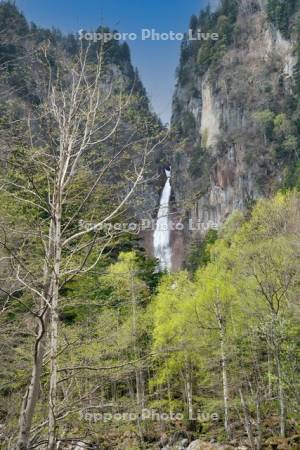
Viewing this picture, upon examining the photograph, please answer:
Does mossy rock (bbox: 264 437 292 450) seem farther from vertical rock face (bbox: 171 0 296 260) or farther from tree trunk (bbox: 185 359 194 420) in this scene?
vertical rock face (bbox: 171 0 296 260)

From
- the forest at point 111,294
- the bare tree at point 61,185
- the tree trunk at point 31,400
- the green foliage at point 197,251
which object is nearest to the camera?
the tree trunk at point 31,400

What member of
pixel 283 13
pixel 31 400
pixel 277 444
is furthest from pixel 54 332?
pixel 283 13

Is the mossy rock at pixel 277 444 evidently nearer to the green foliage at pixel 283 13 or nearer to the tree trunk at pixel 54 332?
the tree trunk at pixel 54 332

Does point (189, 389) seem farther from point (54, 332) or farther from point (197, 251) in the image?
point (197, 251)

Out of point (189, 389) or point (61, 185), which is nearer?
point (61, 185)

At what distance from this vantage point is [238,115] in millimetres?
67438

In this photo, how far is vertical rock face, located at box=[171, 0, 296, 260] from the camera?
57.5 meters

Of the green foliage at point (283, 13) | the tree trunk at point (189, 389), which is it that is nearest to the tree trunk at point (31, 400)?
the tree trunk at point (189, 389)

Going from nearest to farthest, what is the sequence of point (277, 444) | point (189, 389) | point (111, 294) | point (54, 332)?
point (54, 332) < point (111, 294) < point (277, 444) < point (189, 389)

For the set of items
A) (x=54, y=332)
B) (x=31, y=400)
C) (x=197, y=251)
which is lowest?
(x=31, y=400)

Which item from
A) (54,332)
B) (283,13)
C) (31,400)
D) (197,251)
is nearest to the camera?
(31,400)

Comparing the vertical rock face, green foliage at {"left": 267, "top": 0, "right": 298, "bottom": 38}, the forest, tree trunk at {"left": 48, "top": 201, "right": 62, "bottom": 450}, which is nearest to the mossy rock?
the forest

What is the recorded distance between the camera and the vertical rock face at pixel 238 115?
57.5 meters

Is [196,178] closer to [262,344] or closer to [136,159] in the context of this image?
[262,344]
